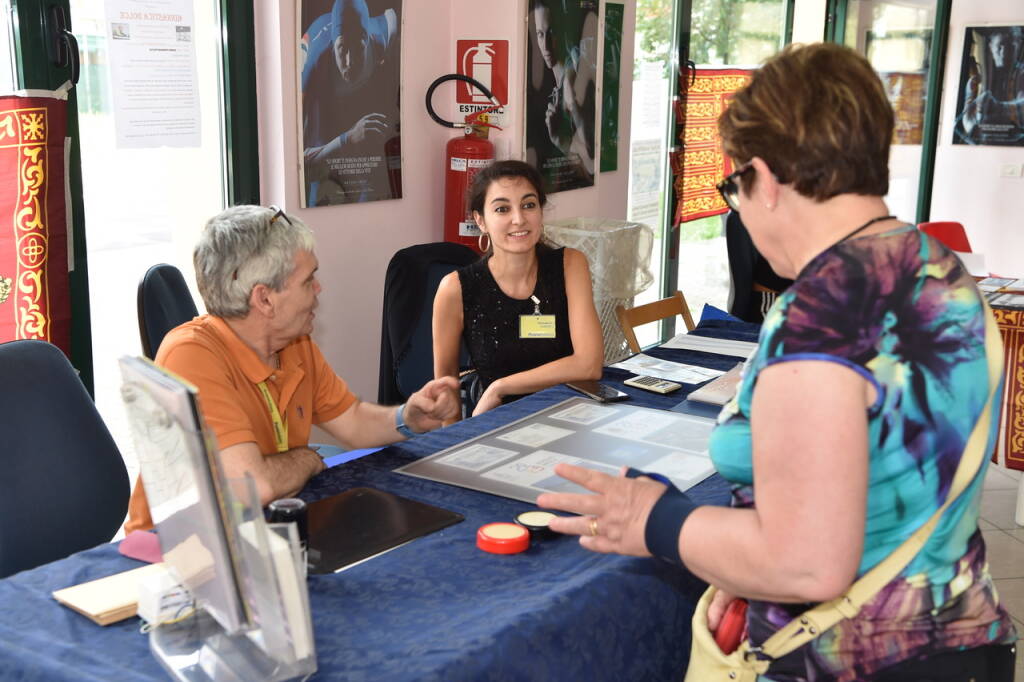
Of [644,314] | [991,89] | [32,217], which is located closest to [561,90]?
[644,314]

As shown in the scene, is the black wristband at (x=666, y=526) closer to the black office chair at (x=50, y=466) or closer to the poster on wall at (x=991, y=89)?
the black office chair at (x=50, y=466)

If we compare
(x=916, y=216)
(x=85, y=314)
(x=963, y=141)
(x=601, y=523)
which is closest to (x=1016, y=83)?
(x=963, y=141)

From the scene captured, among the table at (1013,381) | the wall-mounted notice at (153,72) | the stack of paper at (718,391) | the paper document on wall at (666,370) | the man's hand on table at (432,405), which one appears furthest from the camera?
the table at (1013,381)

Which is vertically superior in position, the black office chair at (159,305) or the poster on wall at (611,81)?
the poster on wall at (611,81)

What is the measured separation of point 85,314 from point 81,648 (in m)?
1.85

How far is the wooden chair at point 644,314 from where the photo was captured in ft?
11.1

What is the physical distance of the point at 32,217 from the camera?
2715 mm

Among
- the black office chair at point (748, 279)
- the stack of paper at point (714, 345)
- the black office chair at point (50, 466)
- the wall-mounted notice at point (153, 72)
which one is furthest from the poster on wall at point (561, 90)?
the black office chair at point (50, 466)

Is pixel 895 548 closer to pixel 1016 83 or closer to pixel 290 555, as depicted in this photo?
pixel 290 555

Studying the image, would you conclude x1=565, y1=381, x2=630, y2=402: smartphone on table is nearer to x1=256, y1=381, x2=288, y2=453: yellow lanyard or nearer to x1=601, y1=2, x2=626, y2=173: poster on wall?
x1=256, y1=381, x2=288, y2=453: yellow lanyard

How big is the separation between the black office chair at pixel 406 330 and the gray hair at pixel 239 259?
57.0 inches

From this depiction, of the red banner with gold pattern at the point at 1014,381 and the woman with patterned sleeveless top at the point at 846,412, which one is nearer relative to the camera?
the woman with patterned sleeveless top at the point at 846,412

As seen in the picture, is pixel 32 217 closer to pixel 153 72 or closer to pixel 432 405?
pixel 153 72

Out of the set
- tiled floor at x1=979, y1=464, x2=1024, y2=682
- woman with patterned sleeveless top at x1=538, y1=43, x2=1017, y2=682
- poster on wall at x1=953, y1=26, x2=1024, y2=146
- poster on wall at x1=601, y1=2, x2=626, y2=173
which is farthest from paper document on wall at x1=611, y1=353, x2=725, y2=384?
poster on wall at x1=953, y1=26, x2=1024, y2=146
